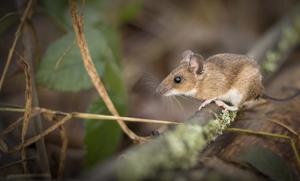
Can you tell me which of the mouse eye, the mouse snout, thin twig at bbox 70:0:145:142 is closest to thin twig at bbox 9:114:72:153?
thin twig at bbox 70:0:145:142

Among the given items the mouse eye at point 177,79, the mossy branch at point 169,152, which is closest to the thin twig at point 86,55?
the mossy branch at point 169,152

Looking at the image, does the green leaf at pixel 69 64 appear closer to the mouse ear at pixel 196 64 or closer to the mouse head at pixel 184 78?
the mouse head at pixel 184 78

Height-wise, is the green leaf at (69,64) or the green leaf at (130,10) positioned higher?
the green leaf at (130,10)

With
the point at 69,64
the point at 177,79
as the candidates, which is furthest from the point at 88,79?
the point at 177,79

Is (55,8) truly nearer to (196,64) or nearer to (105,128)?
(105,128)

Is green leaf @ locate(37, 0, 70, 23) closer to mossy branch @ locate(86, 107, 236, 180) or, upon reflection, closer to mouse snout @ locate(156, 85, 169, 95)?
mouse snout @ locate(156, 85, 169, 95)

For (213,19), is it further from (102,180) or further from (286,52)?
(102,180)
